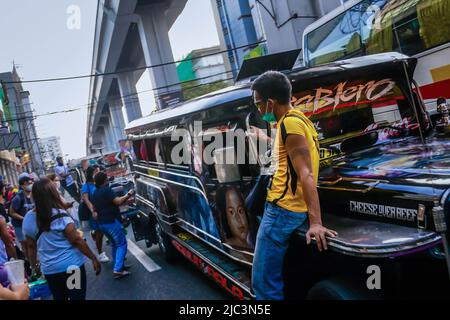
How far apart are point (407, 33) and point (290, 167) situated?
259 inches

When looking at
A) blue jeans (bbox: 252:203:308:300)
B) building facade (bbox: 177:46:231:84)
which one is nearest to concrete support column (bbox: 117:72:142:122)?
building facade (bbox: 177:46:231:84)

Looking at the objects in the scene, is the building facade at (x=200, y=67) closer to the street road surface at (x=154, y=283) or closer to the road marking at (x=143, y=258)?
the road marking at (x=143, y=258)

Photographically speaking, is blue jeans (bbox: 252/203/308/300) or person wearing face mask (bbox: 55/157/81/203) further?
person wearing face mask (bbox: 55/157/81/203)

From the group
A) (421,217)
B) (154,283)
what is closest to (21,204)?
(154,283)

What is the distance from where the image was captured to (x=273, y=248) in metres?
2.74

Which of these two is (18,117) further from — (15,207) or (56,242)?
(56,242)

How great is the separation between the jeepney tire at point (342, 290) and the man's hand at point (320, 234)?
300 mm

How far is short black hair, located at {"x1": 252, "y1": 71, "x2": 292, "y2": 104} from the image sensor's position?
2564mm

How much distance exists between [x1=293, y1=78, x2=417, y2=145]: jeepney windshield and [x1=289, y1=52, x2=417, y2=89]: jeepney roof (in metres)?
0.06

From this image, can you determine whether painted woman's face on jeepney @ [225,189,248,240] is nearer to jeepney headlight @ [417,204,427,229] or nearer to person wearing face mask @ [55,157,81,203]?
jeepney headlight @ [417,204,427,229]

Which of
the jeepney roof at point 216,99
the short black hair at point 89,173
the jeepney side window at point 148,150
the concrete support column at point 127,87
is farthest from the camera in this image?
the concrete support column at point 127,87

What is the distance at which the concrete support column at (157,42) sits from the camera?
2392 centimetres

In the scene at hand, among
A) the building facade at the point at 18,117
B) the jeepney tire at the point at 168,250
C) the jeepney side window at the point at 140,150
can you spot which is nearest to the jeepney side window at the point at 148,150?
the jeepney side window at the point at 140,150

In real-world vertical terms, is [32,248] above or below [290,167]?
below
